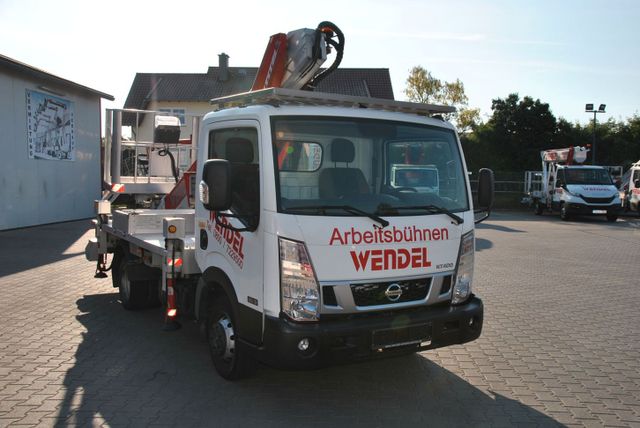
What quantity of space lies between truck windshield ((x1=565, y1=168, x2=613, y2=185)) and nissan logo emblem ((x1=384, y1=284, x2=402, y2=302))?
21.6 m

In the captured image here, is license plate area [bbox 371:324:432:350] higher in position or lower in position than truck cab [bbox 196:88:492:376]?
lower

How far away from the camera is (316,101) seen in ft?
14.5

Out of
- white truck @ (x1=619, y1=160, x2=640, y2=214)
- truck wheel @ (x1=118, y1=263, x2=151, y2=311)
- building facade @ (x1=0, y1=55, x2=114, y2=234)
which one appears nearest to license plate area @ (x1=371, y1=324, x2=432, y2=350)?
truck wheel @ (x1=118, y1=263, x2=151, y2=311)

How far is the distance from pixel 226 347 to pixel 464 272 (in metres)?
1.96

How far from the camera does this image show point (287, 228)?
387cm

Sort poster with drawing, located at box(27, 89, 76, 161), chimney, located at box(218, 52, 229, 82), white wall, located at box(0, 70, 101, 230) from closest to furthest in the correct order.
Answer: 1. white wall, located at box(0, 70, 101, 230)
2. poster with drawing, located at box(27, 89, 76, 161)
3. chimney, located at box(218, 52, 229, 82)

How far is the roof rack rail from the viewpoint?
13.8ft

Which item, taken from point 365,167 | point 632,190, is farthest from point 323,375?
point 632,190

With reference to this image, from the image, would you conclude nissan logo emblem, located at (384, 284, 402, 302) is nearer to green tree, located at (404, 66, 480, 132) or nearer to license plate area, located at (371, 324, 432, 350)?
license plate area, located at (371, 324, 432, 350)

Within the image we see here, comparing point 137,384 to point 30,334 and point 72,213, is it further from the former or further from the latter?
point 72,213

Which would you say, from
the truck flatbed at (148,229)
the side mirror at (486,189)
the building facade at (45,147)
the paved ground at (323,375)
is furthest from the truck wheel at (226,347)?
the building facade at (45,147)

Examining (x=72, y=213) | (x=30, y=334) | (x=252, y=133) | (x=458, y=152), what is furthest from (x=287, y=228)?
(x=72, y=213)

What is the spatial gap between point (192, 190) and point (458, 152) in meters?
3.17

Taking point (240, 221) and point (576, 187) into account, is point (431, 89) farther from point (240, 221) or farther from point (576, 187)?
point (240, 221)
